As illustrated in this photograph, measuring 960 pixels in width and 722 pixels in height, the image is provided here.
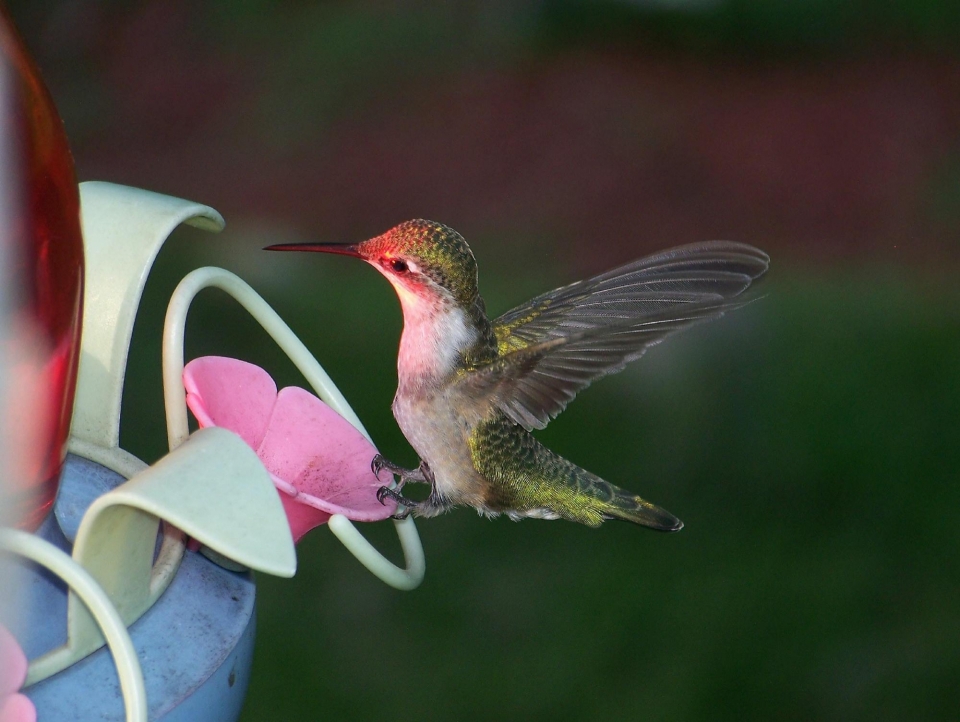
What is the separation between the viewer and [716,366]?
439 centimetres

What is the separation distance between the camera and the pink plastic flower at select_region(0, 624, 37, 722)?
0.97 meters

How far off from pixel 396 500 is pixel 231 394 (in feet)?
0.81

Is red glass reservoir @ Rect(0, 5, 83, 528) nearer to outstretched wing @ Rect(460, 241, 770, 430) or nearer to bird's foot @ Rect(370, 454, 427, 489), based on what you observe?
bird's foot @ Rect(370, 454, 427, 489)

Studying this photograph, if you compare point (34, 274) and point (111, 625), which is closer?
point (111, 625)

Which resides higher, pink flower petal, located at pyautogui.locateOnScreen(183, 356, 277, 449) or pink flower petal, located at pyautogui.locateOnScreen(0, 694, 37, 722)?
pink flower petal, located at pyautogui.locateOnScreen(183, 356, 277, 449)

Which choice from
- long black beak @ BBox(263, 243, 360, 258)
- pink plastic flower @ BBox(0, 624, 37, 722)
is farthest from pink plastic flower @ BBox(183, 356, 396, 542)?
pink plastic flower @ BBox(0, 624, 37, 722)

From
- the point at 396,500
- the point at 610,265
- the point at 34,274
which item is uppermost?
the point at 34,274

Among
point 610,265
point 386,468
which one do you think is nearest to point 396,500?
point 386,468

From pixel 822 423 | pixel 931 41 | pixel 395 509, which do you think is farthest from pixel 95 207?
pixel 931 41

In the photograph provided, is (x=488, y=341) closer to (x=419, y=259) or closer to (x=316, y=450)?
(x=419, y=259)

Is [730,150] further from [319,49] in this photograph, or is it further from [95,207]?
[95,207]

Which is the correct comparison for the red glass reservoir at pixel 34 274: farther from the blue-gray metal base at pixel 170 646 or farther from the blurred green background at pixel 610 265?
the blurred green background at pixel 610 265

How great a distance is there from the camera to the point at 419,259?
4.99 feet

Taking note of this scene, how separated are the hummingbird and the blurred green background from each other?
1662 mm
